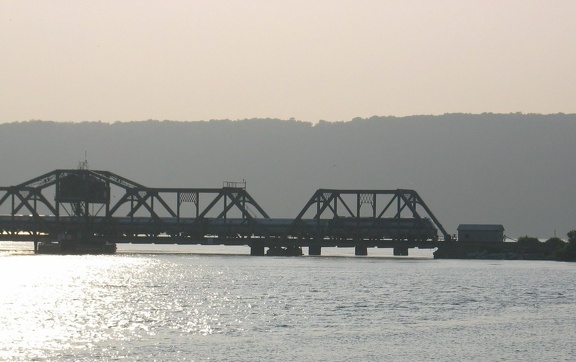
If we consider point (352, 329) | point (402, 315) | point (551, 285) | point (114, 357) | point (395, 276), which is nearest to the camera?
point (114, 357)

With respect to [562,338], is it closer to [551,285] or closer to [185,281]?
[551,285]

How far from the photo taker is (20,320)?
89375 mm

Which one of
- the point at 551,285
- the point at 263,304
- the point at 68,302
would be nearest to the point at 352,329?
the point at 263,304

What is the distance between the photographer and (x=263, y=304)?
105250mm

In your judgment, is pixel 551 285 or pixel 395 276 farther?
pixel 395 276

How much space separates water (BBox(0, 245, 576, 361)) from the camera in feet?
240

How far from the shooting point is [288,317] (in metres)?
92.9

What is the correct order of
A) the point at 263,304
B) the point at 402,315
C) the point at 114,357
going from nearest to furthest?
the point at 114,357 → the point at 402,315 → the point at 263,304

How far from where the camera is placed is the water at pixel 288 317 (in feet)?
240

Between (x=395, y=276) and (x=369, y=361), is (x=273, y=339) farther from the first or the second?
(x=395, y=276)

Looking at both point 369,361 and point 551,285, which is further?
point 551,285

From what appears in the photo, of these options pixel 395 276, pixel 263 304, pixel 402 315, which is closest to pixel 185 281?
pixel 395 276

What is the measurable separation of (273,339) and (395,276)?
252 feet

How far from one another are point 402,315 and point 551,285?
43520 millimetres
